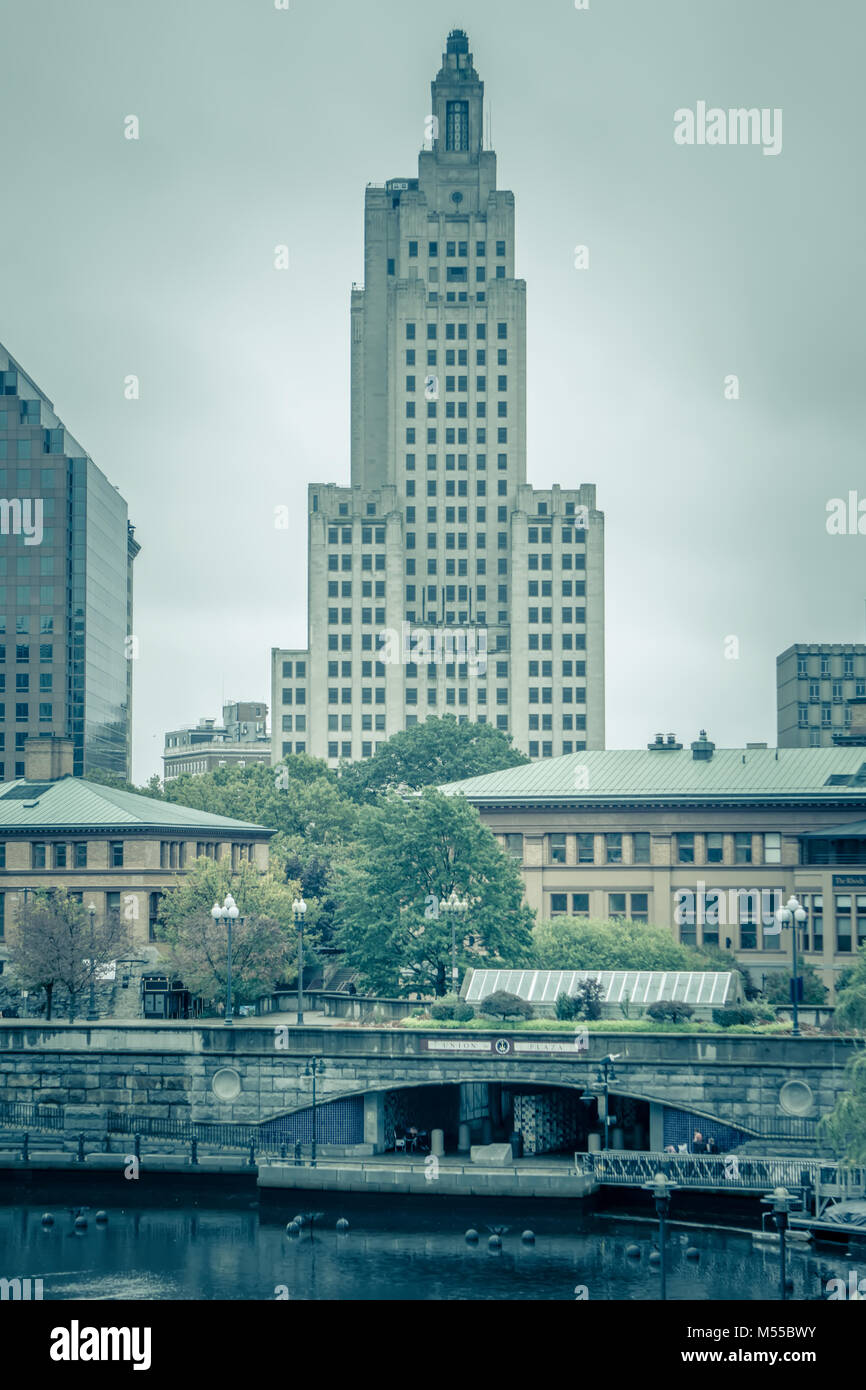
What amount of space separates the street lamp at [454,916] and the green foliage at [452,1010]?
3942mm

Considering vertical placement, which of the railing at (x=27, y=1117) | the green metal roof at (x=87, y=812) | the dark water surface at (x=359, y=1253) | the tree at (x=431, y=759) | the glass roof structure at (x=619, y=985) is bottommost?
the dark water surface at (x=359, y=1253)

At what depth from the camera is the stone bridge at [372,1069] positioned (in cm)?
5894

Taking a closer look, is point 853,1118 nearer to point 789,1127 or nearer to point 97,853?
point 789,1127

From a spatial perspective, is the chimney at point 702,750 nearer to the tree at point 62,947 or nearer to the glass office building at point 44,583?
the tree at point 62,947

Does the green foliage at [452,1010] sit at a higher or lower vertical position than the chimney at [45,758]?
lower

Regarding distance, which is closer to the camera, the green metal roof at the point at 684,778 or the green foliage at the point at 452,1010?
the green foliage at the point at 452,1010

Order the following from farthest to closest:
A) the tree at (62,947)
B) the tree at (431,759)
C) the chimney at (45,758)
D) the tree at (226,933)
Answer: the tree at (431,759), the chimney at (45,758), the tree at (226,933), the tree at (62,947)

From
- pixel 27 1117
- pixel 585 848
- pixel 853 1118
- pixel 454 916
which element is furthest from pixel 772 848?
pixel 27 1117

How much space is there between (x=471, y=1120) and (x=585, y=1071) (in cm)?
598

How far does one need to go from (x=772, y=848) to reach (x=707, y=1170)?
1326 inches

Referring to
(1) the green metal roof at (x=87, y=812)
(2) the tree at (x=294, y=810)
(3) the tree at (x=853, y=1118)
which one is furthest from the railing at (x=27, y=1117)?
(3) the tree at (x=853, y=1118)

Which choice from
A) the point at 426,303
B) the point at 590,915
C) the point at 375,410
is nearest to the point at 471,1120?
the point at 590,915

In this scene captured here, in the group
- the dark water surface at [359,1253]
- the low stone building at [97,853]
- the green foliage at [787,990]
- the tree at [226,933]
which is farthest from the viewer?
the low stone building at [97,853]
